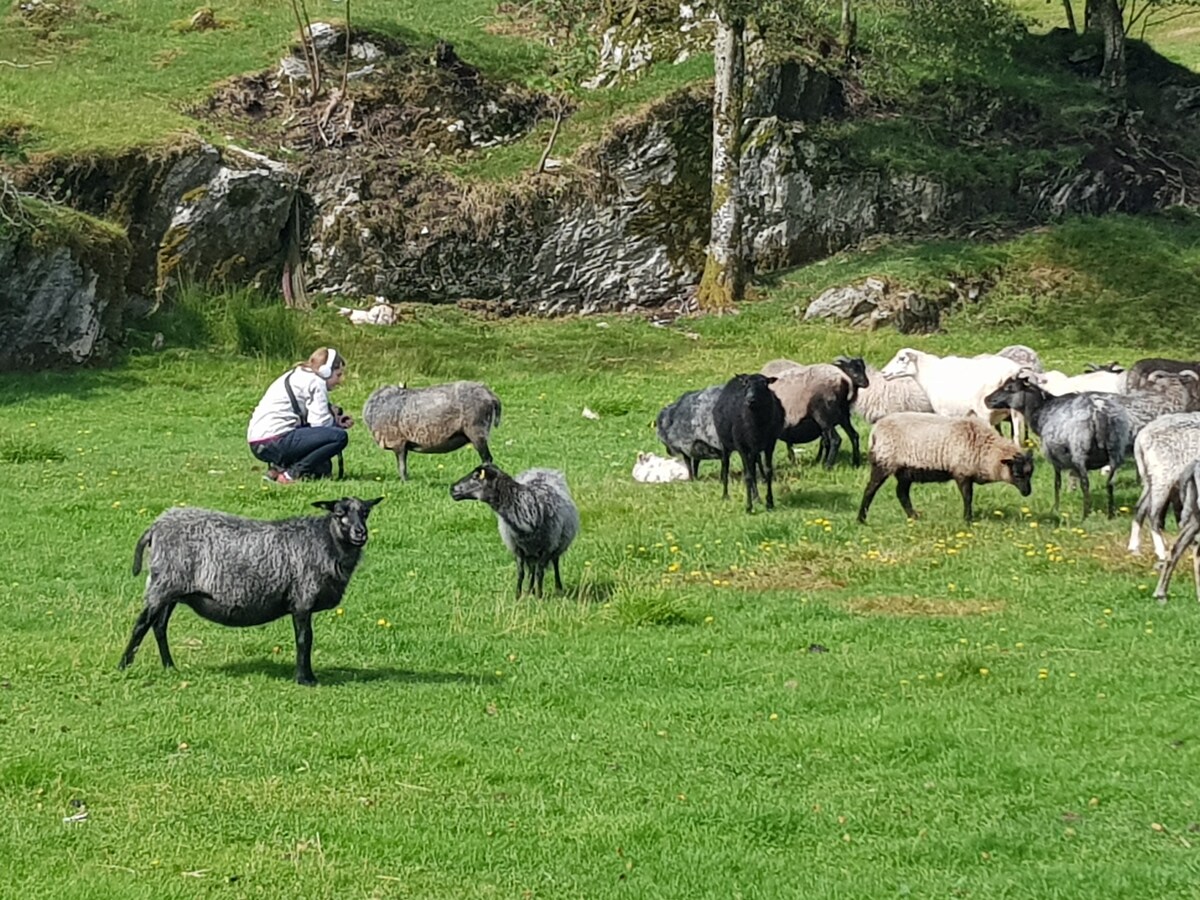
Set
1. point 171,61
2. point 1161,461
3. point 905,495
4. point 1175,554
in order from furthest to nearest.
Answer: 1. point 171,61
2. point 905,495
3. point 1161,461
4. point 1175,554

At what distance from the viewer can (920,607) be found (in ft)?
38.0

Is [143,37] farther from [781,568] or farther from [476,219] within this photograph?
[781,568]

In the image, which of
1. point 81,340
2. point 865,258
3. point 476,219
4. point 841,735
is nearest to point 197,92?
point 476,219

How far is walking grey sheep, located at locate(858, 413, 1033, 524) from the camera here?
570 inches

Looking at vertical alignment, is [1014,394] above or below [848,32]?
below

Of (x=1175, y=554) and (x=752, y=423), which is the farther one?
(x=752, y=423)

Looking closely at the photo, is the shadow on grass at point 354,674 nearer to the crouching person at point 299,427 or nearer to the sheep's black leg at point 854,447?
the crouching person at point 299,427

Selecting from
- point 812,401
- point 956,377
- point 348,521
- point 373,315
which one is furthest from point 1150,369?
point 373,315

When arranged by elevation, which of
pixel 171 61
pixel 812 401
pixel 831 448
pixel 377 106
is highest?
pixel 171 61

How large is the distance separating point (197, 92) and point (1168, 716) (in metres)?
29.2

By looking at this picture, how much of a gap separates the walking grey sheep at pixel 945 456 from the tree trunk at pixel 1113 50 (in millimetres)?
28409

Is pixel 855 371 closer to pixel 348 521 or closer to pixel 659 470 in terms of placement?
pixel 659 470

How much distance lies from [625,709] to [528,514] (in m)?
2.74

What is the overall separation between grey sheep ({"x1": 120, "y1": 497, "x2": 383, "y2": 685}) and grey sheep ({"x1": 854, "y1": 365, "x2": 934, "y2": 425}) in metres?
10.2
